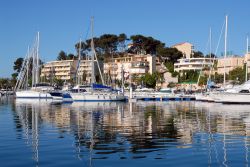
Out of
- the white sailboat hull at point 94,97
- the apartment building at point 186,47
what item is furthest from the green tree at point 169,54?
the white sailboat hull at point 94,97

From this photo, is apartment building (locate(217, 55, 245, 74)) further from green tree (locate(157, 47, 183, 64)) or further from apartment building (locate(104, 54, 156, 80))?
apartment building (locate(104, 54, 156, 80))

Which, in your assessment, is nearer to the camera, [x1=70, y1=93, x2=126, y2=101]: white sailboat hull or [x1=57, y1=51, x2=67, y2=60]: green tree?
[x1=70, y1=93, x2=126, y2=101]: white sailboat hull

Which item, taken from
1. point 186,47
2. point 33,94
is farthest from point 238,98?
point 186,47

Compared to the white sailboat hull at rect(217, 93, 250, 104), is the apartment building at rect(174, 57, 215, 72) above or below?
above

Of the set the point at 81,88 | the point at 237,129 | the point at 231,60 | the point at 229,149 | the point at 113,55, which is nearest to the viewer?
the point at 229,149

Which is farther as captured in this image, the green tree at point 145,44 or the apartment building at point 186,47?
the apartment building at point 186,47

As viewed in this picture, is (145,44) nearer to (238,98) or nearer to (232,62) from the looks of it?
(232,62)

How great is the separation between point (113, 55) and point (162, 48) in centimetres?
2006

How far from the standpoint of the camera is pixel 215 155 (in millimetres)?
14930

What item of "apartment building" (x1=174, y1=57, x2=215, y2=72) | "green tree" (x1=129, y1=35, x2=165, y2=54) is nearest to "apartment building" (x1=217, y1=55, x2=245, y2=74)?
"apartment building" (x1=174, y1=57, x2=215, y2=72)

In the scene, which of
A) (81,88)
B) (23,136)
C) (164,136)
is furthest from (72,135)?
(81,88)

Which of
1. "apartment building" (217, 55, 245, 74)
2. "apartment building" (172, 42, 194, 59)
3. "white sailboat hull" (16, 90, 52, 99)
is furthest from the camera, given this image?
"apartment building" (172, 42, 194, 59)

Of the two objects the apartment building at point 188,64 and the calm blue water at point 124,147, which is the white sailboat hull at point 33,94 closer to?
the calm blue water at point 124,147

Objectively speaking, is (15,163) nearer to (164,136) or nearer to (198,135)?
(164,136)
